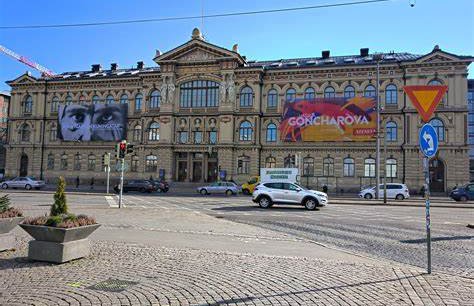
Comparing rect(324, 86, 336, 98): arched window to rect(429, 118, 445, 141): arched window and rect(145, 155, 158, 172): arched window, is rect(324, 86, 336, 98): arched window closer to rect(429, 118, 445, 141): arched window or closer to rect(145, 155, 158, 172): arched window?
rect(429, 118, 445, 141): arched window

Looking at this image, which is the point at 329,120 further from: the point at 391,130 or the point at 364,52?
the point at 364,52

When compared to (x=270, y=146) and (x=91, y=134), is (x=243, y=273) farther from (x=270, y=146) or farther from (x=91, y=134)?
(x=91, y=134)

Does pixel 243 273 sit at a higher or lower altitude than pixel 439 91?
lower

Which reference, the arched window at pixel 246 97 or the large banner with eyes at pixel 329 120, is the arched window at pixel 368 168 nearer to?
the large banner with eyes at pixel 329 120

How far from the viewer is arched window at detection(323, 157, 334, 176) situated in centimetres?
4838

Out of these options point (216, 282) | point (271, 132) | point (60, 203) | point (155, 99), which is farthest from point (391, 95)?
point (216, 282)

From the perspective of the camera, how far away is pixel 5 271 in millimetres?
6523

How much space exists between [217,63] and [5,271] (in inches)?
1906

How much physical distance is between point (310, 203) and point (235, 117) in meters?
30.6

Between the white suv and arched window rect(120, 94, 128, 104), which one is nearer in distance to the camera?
the white suv

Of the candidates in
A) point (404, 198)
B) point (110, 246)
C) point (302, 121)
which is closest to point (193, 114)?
point (302, 121)

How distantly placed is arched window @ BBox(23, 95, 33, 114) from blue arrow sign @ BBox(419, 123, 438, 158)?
65.6m

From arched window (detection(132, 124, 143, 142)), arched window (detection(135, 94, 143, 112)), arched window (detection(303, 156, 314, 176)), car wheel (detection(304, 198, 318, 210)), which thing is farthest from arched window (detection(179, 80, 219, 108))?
car wheel (detection(304, 198, 318, 210))

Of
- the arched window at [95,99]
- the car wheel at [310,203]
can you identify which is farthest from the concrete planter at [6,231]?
the arched window at [95,99]
